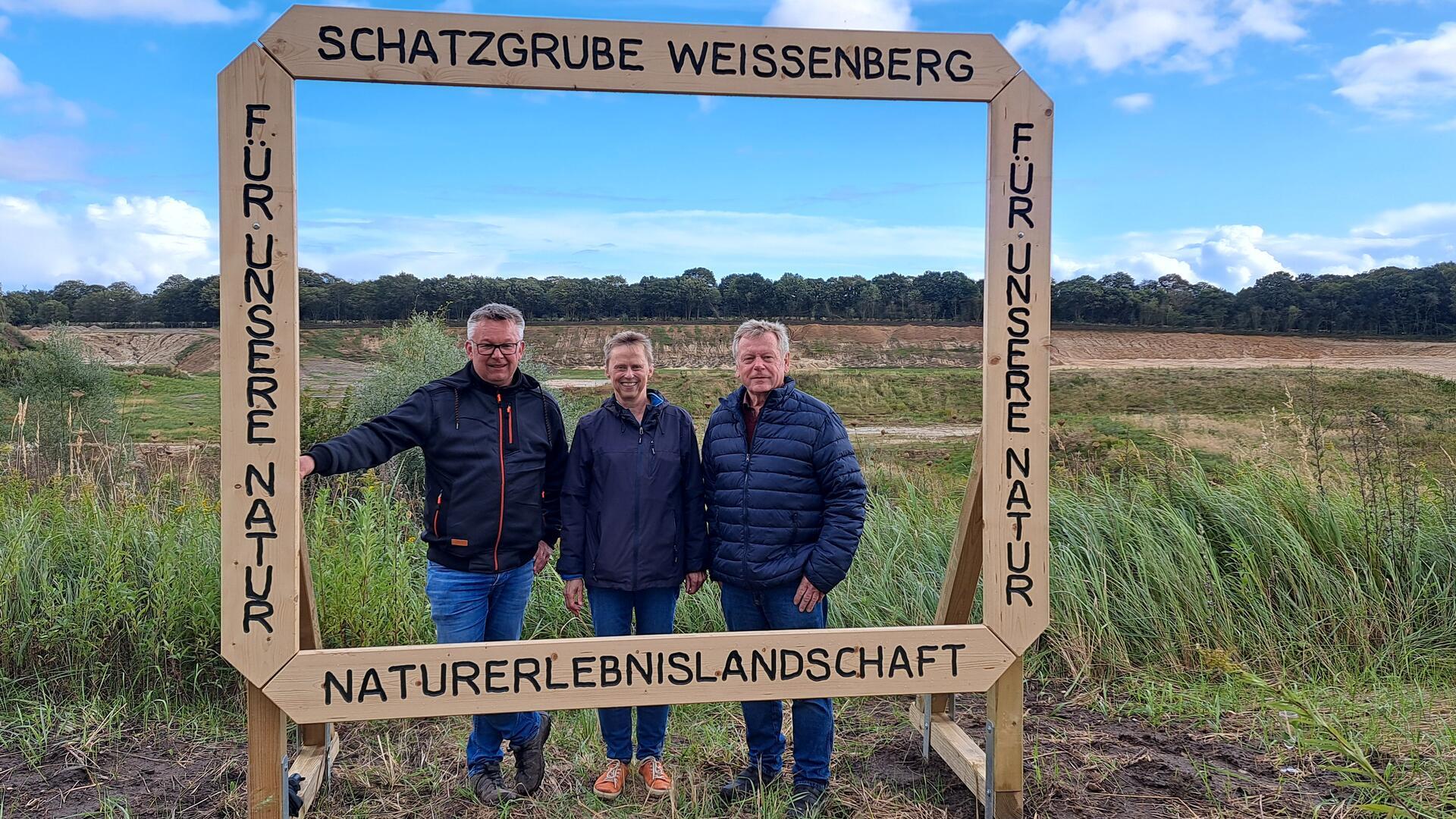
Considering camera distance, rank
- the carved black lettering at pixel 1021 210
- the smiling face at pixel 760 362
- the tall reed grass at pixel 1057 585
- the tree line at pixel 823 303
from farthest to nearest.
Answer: the tree line at pixel 823 303 < the tall reed grass at pixel 1057 585 < the smiling face at pixel 760 362 < the carved black lettering at pixel 1021 210

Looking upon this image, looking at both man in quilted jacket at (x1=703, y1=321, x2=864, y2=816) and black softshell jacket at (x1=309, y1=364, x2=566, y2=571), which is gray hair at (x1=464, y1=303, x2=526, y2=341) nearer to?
black softshell jacket at (x1=309, y1=364, x2=566, y2=571)

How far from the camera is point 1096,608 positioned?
198 inches

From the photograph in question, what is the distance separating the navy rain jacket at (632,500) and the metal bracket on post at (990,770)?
1282 mm

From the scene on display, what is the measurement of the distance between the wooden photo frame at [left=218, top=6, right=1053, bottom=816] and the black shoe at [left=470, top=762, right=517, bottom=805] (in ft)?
2.06

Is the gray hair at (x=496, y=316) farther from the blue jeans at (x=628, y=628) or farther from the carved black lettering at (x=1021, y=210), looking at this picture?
the carved black lettering at (x=1021, y=210)

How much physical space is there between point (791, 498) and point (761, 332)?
0.64 meters

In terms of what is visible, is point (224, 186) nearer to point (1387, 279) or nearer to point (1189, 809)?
point (1189, 809)

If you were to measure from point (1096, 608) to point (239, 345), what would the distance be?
4.49 m

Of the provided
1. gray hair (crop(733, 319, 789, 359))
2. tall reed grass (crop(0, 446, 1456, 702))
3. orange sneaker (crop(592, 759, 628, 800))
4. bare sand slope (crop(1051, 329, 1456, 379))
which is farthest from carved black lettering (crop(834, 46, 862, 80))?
bare sand slope (crop(1051, 329, 1456, 379))

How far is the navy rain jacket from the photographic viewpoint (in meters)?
3.33

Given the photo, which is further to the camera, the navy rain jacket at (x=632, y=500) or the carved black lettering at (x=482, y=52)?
the navy rain jacket at (x=632, y=500)

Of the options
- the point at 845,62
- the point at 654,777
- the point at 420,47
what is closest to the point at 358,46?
the point at 420,47

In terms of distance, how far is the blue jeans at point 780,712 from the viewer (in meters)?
3.37

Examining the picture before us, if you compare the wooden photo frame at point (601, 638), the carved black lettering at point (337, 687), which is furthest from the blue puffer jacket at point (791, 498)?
the carved black lettering at point (337, 687)
